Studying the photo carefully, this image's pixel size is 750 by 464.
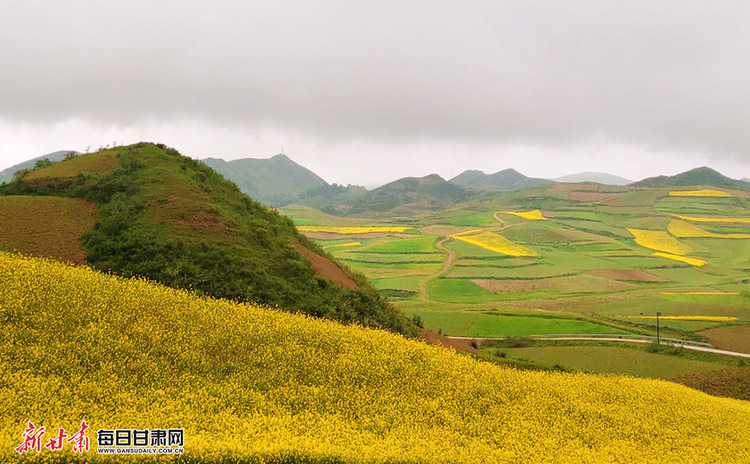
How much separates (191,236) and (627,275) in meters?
96.9

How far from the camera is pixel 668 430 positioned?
19.7 m

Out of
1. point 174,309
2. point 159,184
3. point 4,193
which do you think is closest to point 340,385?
point 174,309

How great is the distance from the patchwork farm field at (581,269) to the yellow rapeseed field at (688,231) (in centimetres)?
34

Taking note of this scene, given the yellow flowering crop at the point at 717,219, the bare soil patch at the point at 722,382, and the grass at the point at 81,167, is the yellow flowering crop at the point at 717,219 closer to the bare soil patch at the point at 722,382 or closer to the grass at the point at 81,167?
the bare soil patch at the point at 722,382

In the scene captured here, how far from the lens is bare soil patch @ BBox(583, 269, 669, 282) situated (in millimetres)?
92162

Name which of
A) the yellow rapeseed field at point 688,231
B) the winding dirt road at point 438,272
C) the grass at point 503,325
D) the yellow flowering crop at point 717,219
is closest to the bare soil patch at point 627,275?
the winding dirt road at point 438,272

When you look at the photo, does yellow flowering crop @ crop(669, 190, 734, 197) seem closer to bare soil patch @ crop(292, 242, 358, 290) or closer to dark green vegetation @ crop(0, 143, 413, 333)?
bare soil patch @ crop(292, 242, 358, 290)

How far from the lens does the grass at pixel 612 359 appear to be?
36.8 meters

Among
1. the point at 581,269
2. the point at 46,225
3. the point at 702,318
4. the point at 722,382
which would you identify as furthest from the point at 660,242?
the point at 46,225

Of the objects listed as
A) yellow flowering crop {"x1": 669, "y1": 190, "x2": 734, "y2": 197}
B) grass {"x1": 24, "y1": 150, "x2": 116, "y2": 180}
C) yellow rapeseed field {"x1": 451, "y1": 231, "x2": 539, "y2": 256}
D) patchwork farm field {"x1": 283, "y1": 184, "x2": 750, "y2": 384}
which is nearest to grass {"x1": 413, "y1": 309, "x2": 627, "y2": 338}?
patchwork farm field {"x1": 283, "y1": 184, "x2": 750, "y2": 384}

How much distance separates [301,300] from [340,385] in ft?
34.7

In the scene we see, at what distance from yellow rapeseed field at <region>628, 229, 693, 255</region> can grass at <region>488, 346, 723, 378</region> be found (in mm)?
100704

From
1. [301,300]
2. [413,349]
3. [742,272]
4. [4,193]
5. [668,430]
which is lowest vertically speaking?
[742,272]

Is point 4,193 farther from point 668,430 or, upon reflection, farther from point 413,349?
point 668,430
